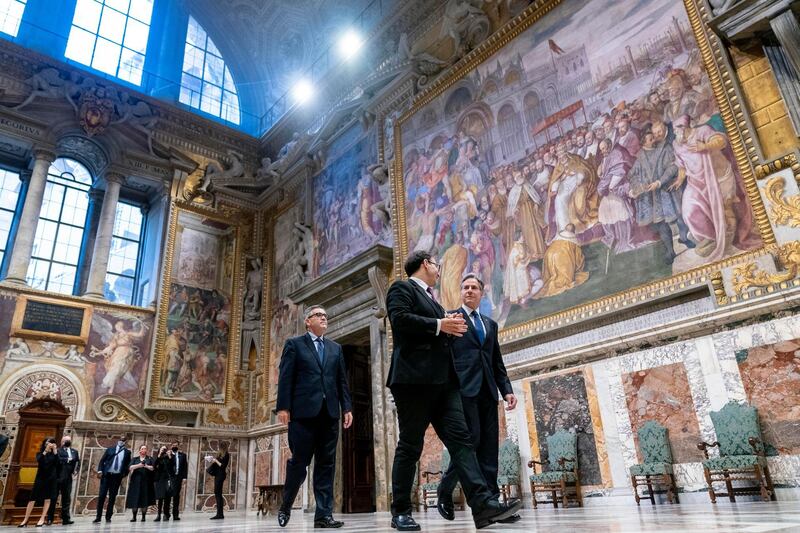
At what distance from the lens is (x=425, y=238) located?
9914 millimetres

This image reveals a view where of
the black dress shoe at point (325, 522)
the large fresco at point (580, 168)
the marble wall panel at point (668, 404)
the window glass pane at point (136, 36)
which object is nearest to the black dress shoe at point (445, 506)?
the black dress shoe at point (325, 522)

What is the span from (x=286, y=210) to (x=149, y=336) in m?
4.46

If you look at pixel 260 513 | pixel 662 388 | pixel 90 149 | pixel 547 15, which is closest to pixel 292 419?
pixel 662 388

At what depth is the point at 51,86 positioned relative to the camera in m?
13.0

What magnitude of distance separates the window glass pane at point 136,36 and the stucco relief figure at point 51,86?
2805 mm

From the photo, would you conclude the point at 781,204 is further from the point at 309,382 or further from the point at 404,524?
the point at 404,524

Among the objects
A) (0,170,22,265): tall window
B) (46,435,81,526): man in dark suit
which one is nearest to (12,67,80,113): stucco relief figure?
(0,170,22,265): tall window

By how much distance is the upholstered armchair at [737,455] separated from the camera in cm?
504

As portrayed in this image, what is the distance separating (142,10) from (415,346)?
16949 millimetres

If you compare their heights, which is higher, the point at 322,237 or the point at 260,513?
the point at 322,237

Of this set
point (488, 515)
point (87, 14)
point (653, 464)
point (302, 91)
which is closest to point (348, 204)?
point (302, 91)

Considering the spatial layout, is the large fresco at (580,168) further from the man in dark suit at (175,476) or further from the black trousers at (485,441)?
the man in dark suit at (175,476)

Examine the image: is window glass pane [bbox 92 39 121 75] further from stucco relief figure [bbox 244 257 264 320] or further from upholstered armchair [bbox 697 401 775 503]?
upholstered armchair [bbox 697 401 775 503]

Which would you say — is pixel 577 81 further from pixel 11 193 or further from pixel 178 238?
pixel 11 193
